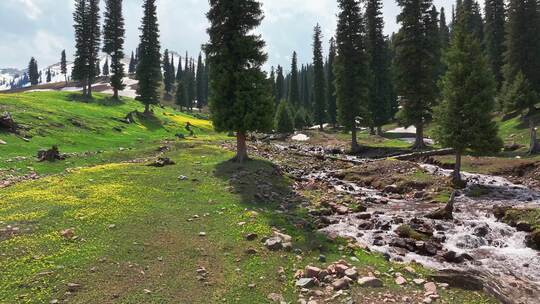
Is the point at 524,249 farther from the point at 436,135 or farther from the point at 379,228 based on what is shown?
the point at 436,135

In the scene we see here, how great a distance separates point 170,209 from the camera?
70.0 feet

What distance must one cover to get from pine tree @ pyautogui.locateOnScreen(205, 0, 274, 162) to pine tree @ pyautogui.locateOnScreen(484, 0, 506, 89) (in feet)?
178

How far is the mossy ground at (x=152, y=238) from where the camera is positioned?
12.9 metres

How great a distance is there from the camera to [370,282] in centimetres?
1345

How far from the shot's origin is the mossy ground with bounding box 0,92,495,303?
42.4 feet

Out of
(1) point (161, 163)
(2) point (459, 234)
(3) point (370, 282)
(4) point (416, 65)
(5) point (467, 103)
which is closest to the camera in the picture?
(3) point (370, 282)

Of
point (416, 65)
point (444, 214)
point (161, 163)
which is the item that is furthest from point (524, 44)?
point (161, 163)

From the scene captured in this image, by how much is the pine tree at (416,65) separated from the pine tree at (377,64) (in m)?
16.8

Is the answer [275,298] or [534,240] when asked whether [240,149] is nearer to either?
[534,240]

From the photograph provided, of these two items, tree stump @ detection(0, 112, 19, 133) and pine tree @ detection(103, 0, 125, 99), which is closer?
tree stump @ detection(0, 112, 19, 133)

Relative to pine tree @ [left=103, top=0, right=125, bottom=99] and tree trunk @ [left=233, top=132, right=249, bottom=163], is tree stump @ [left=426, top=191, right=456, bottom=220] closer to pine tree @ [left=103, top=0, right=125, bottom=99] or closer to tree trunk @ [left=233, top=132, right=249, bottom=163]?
tree trunk @ [left=233, top=132, right=249, bottom=163]

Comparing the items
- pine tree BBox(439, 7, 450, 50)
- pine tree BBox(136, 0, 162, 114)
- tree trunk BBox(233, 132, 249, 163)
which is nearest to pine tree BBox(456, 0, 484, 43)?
pine tree BBox(439, 7, 450, 50)

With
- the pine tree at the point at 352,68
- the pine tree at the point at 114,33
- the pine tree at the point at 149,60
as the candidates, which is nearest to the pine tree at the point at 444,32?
the pine tree at the point at 352,68

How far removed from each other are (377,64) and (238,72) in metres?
47.7
